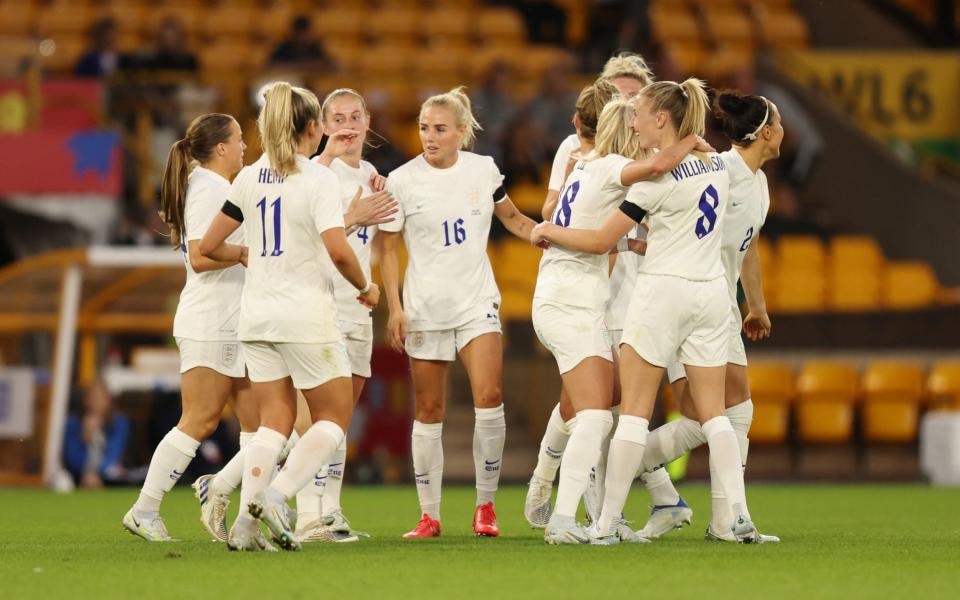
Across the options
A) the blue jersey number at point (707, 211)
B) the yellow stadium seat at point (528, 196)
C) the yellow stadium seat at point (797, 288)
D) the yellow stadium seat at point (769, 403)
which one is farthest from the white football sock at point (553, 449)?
the yellow stadium seat at point (797, 288)

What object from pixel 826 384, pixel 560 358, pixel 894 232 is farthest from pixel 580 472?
pixel 894 232

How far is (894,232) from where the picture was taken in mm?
19766

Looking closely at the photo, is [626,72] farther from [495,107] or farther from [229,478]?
[495,107]

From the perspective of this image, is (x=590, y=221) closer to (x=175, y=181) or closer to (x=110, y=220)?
(x=175, y=181)

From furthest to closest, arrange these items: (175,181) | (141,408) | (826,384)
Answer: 1. (826,384)
2. (141,408)
3. (175,181)

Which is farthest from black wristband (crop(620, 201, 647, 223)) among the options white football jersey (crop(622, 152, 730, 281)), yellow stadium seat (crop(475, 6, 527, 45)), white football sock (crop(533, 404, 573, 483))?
yellow stadium seat (crop(475, 6, 527, 45))

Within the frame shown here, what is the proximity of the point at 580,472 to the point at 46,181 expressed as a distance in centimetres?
1076

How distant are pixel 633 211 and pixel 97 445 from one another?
864cm

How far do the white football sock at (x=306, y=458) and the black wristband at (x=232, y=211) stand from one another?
980 millimetres

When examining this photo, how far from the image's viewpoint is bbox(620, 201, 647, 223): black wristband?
7.16m

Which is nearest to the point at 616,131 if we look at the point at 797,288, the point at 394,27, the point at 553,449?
the point at 553,449

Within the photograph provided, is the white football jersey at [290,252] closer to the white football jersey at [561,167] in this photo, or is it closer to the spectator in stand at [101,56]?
the white football jersey at [561,167]

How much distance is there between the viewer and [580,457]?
7246 mm

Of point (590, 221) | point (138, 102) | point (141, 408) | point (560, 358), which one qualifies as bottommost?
point (141, 408)
